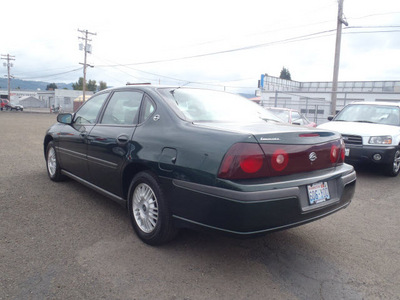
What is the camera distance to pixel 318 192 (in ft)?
9.06

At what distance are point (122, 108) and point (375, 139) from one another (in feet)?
15.9

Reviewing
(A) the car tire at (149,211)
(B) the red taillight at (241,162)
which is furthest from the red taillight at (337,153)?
(A) the car tire at (149,211)

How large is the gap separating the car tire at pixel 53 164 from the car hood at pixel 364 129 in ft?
17.0

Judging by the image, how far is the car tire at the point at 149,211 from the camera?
2848mm

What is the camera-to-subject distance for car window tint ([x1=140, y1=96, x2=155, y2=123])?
325cm

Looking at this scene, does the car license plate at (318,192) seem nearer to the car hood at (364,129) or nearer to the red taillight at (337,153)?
the red taillight at (337,153)

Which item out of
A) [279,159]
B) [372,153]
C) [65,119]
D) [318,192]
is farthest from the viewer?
[372,153]

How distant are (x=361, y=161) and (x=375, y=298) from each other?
14.1ft

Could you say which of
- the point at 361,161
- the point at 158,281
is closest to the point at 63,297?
the point at 158,281

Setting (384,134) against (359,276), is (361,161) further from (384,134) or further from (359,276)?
(359,276)

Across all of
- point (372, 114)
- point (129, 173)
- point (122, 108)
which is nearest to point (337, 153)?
point (129, 173)

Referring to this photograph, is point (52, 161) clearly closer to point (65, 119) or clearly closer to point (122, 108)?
point (65, 119)

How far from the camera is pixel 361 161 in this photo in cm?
621

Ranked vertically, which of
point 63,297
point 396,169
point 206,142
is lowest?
point 63,297
